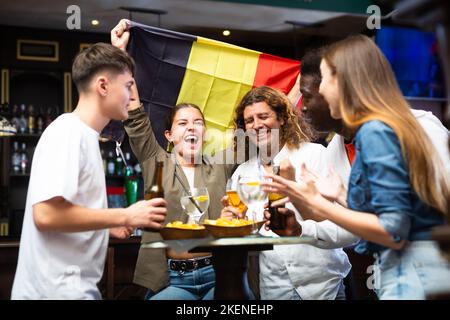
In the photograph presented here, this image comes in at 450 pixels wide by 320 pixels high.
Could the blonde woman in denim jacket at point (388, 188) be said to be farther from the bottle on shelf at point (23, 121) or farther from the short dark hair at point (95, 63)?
the bottle on shelf at point (23, 121)

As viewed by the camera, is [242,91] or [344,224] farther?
[242,91]

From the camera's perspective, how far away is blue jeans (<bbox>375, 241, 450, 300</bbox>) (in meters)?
1.60

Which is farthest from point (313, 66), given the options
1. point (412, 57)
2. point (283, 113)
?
point (412, 57)

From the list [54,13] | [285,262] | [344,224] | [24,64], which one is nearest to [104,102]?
[344,224]

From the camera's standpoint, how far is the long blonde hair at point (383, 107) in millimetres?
1578

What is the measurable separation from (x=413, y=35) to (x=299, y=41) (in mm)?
1306

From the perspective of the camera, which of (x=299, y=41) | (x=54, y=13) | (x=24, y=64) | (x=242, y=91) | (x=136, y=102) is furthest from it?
(x=299, y=41)

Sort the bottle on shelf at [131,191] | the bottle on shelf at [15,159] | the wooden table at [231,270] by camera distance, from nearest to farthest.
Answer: the wooden table at [231,270], the bottle on shelf at [131,191], the bottle on shelf at [15,159]

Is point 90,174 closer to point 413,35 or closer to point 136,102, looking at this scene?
point 136,102

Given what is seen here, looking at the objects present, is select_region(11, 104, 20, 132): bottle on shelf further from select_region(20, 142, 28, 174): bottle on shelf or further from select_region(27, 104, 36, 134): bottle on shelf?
select_region(20, 142, 28, 174): bottle on shelf

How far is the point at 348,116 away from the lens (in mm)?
1713

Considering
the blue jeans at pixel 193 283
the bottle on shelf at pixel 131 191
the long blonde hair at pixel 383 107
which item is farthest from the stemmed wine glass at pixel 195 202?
the bottle on shelf at pixel 131 191

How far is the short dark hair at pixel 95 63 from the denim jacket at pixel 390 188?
0.82 metres

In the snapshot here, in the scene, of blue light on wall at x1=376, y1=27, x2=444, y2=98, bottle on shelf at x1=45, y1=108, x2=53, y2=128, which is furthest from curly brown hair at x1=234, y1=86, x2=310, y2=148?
bottle on shelf at x1=45, y1=108, x2=53, y2=128
